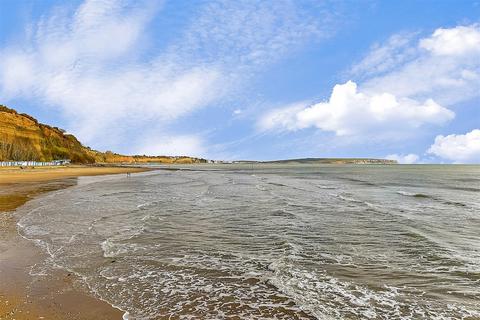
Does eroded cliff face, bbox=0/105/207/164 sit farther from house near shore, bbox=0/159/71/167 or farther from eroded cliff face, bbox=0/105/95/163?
house near shore, bbox=0/159/71/167

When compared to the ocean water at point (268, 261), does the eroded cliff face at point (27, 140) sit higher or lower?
higher

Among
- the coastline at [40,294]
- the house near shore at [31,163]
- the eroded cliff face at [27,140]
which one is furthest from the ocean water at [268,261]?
the eroded cliff face at [27,140]

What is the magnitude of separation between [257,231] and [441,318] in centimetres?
907

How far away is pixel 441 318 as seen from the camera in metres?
6.86

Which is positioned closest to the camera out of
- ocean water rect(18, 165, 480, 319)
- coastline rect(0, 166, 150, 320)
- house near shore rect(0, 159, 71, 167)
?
coastline rect(0, 166, 150, 320)

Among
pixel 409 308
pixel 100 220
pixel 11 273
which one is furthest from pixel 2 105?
pixel 409 308

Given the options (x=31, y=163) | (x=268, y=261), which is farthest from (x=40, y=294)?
(x=31, y=163)

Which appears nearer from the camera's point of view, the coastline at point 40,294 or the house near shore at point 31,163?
the coastline at point 40,294

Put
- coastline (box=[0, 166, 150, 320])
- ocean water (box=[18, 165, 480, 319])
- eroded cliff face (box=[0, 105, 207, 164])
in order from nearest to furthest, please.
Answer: coastline (box=[0, 166, 150, 320]), ocean water (box=[18, 165, 480, 319]), eroded cliff face (box=[0, 105, 207, 164])

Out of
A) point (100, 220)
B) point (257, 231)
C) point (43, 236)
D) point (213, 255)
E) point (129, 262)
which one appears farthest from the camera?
point (100, 220)

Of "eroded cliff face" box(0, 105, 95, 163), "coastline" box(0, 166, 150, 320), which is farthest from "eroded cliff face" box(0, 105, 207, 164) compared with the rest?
"coastline" box(0, 166, 150, 320)

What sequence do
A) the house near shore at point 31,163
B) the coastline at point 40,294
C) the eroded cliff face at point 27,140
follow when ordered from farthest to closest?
the eroded cliff face at point 27,140
the house near shore at point 31,163
the coastline at point 40,294

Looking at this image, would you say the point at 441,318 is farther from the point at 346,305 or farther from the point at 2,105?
the point at 2,105

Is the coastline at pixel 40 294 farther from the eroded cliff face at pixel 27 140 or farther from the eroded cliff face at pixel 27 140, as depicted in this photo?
the eroded cliff face at pixel 27 140
